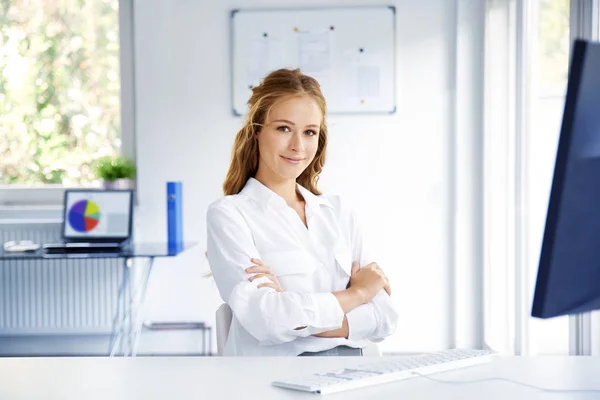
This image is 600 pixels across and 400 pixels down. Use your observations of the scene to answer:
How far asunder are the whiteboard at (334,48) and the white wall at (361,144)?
66 millimetres

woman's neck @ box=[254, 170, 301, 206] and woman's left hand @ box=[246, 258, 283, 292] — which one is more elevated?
woman's neck @ box=[254, 170, 301, 206]

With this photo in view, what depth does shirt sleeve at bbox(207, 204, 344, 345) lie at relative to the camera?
169 centimetres

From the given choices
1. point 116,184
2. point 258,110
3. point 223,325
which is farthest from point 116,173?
point 223,325

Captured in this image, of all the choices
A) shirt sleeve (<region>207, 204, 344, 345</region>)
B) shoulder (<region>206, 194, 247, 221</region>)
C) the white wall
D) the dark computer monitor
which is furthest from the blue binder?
the dark computer monitor

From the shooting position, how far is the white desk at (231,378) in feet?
3.88

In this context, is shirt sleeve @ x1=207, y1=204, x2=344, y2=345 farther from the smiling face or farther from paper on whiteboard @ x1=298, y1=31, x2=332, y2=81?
paper on whiteboard @ x1=298, y1=31, x2=332, y2=81

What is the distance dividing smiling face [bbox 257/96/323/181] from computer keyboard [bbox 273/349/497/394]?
27.4 inches

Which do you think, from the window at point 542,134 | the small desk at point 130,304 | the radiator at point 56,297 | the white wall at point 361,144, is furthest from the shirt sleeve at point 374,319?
the radiator at point 56,297

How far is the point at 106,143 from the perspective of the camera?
459 centimetres

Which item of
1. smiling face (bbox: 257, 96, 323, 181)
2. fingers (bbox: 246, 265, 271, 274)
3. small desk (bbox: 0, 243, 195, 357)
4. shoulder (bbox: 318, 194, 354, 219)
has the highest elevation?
smiling face (bbox: 257, 96, 323, 181)

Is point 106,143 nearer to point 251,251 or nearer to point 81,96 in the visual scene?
point 81,96

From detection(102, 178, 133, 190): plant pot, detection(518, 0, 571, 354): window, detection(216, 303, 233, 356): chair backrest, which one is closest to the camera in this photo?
detection(216, 303, 233, 356): chair backrest

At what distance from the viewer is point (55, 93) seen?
461cm

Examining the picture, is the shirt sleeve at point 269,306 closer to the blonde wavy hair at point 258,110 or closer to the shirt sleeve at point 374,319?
the shirt sleeve at point 374,319
